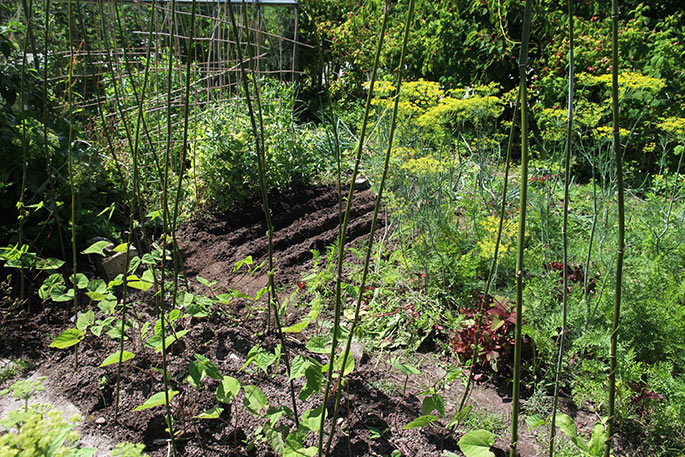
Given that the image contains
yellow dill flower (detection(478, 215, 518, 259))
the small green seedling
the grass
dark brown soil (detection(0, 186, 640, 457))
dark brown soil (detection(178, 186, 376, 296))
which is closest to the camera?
the small green seedling

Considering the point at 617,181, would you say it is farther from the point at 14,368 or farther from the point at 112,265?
the point at 112,265

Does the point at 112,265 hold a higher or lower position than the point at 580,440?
lower

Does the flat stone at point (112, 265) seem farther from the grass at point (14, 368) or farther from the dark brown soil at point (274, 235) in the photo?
the grass at point (14, 368)

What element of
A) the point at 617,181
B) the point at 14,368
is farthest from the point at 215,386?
the point at 617,181

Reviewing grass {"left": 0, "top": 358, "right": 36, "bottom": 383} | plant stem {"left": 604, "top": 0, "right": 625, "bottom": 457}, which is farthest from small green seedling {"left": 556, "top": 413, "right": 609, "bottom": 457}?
grass {"left": 0, "top": 358, "right": 36, "bottom": 383}

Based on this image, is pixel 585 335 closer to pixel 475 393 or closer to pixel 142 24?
pixel 475 393

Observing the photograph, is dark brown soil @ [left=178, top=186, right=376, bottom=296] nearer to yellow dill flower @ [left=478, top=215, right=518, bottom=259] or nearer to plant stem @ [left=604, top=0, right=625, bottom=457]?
yellow dill flower @ [left=478, top=215, right=518, bottom=259]

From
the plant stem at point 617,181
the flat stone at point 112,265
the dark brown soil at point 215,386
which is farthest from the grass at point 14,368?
the plant stem at point 617,181

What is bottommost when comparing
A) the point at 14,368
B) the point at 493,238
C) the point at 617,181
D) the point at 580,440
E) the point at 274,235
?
the point at 14,368

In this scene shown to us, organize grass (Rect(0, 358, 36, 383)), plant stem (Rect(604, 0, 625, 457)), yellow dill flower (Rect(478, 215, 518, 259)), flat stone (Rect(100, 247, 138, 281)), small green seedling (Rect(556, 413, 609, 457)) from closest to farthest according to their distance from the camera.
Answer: plant stem (Rect(604, 0, 625, 457))
small green seedling (Rect(556, 413, 609, 457))
grass (Rect(0, 358, 36, 383))
yellow dill flower (Rect(478, 215, 518, 259))
flat stone (Rect(100, 247, 138, 281))

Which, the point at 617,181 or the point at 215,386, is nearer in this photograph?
the point at 617,181

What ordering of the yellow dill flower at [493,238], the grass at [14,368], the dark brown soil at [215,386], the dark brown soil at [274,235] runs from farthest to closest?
1. the dark brown soil at [274,235]
2. the yellow dill flower at [493,238]
3. the grass at [14,368]
4. the dark brown soil at [215,386]

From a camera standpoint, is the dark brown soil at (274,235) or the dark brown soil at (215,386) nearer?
the dark brown soil at (215,386)

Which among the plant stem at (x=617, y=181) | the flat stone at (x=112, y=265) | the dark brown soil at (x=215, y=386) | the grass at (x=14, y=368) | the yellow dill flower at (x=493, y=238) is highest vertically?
the plant stem at (x=617, y=181)
